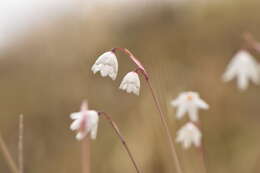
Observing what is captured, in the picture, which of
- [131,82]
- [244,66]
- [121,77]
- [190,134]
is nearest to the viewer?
[131,82]

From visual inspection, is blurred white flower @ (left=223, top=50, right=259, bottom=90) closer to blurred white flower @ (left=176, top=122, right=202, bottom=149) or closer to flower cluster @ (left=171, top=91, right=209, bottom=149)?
flower cluster @ (left=171, top=91, right=209, bottom=149)

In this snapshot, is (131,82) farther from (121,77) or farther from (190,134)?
(121,77)

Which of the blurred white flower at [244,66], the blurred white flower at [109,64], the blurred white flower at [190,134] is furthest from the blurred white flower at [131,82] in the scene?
the blurred white flower at [244,66]

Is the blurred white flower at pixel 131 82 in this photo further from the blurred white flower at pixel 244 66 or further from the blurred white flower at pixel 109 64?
the blurred white flower at pixel 244 66

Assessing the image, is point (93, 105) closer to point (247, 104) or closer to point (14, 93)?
point (14, 93)

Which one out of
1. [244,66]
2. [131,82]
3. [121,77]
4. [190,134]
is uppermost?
[121,77]

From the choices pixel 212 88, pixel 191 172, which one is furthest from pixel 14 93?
pixel 191 172

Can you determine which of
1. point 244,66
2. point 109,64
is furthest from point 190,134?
point 109,64

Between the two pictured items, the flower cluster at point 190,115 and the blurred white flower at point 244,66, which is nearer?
the flower cluster at point 190,115

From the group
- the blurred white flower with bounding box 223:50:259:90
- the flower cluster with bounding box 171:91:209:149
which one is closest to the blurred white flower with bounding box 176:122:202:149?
the flower cluster with bounding box 171:91:209:149
